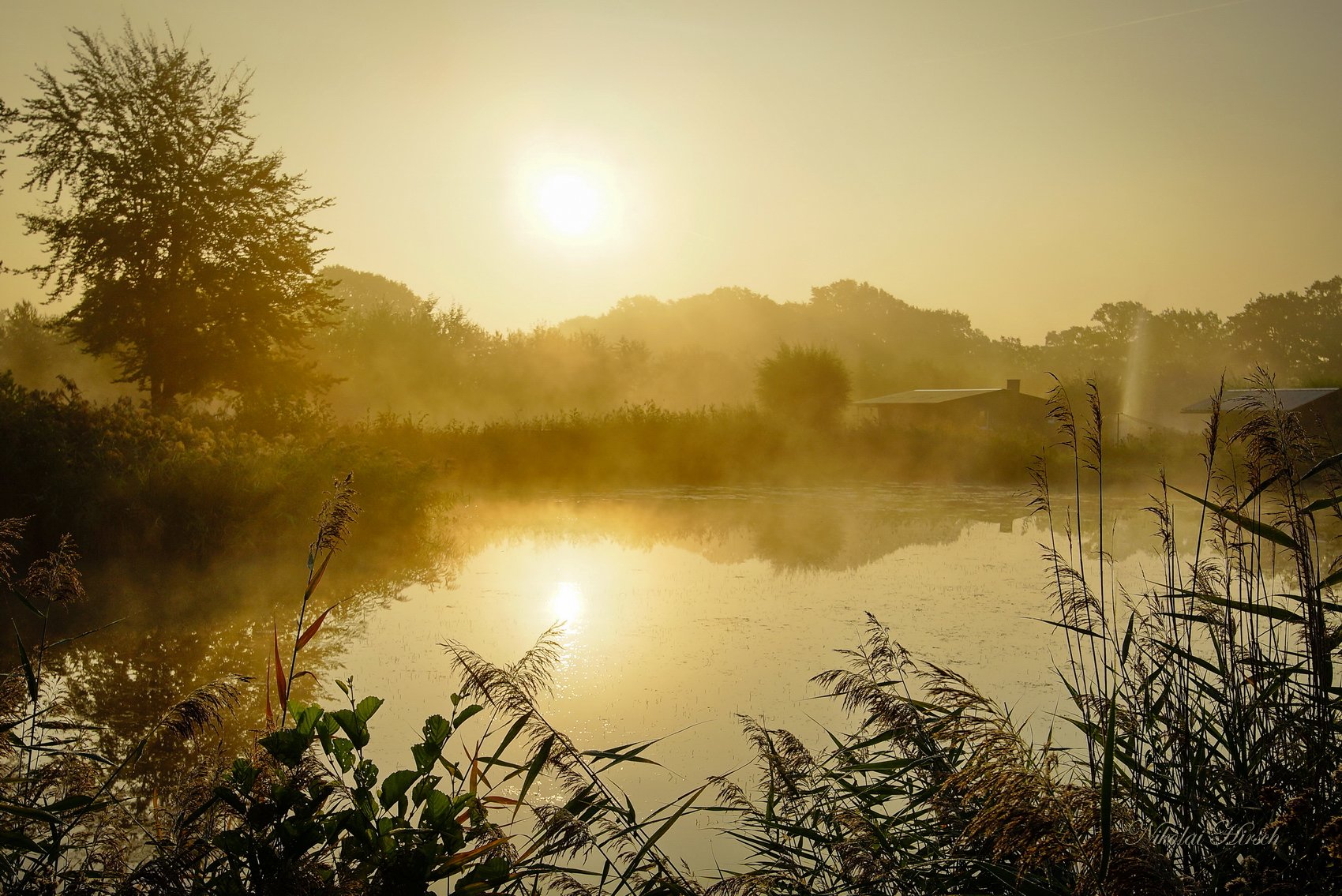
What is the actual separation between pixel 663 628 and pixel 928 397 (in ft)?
120

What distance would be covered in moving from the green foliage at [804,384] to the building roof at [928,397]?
383 centimetres

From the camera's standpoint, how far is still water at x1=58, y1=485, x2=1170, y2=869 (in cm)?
579

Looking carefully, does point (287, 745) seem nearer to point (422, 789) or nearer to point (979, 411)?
point (422, 789)

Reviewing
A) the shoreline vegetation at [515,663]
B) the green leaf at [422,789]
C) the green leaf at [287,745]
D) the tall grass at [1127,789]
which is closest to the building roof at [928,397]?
the shoreline vegetation at [515,663]

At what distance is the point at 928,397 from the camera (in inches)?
1686

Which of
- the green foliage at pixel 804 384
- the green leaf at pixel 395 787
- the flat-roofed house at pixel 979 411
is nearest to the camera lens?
the green leaf at pixel 395 787

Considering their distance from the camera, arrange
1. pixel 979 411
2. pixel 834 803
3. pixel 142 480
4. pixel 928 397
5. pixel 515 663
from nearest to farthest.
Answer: pixel 834 803 < pixel 515 663 < pixel 142 480 < pixel 979 411 < pixel 928 397

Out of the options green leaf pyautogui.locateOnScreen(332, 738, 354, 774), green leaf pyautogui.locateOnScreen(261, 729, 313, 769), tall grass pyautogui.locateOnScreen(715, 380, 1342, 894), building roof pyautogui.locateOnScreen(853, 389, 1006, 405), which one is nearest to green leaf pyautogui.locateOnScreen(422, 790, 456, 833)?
green leaf pyautogui.locateOnScreen(332, 738, 354, 774)

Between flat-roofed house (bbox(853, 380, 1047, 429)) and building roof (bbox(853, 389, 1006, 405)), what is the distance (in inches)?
1.3

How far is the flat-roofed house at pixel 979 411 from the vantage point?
39.9m

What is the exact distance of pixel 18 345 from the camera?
47.7 metres

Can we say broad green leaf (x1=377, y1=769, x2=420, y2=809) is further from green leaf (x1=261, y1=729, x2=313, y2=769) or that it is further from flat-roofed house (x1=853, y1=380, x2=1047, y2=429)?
flat-roofed house (x1=853, y1=380, x2=1047, y2=429)

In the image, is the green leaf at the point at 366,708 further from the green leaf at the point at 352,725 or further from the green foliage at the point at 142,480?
the green foliage at the point at 142,480

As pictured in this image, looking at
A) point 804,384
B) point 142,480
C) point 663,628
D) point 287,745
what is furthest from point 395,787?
point 804,384
